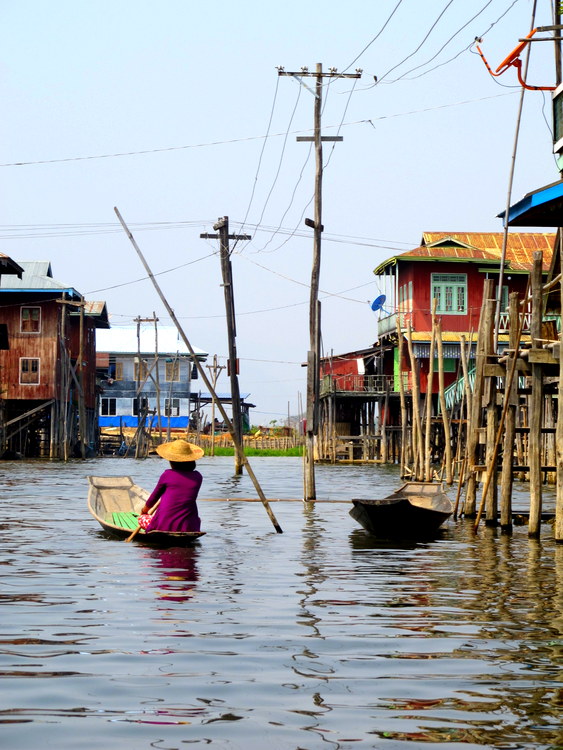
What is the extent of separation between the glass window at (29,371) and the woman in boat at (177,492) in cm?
4151

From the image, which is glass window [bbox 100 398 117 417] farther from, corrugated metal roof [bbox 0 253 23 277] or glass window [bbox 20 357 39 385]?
corrugated metal roof [bbox 0 253 23 277]

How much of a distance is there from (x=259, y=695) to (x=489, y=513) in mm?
14005

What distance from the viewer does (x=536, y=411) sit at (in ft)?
55.6

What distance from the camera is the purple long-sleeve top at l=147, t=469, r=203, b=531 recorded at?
15.1 meters

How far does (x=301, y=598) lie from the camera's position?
11.1 m

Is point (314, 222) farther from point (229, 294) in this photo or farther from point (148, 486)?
point (148, 486)

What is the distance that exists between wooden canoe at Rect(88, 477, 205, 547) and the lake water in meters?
0.23

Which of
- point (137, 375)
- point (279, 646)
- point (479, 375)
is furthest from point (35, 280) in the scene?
point (279, 646)

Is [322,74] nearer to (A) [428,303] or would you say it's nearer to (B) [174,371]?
(A) [428,303]

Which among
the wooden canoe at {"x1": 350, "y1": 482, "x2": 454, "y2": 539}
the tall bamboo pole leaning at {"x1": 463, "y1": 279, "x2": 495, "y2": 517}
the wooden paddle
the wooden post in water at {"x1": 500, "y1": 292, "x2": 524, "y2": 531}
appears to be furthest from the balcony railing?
the wooden paddle

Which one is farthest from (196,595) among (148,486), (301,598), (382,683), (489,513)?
(148,486)

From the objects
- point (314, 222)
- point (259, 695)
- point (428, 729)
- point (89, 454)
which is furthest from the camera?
point (89, 454)

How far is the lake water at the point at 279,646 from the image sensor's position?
6090mm

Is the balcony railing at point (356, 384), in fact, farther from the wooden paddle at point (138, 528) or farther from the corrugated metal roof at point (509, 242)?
the wooden paddle at point (138, 528)
